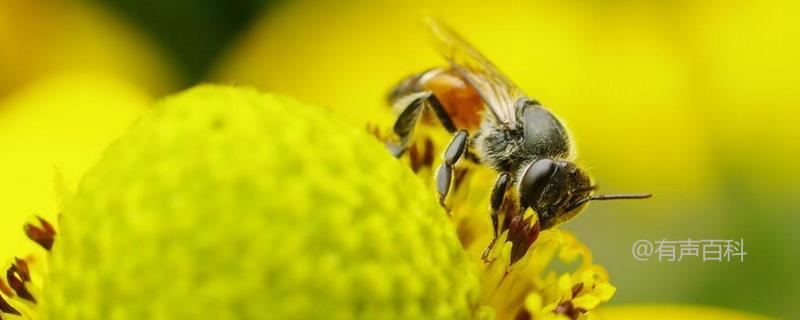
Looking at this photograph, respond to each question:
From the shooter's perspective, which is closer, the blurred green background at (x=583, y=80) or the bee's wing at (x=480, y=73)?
the bee's wing at (x=480, y=73)

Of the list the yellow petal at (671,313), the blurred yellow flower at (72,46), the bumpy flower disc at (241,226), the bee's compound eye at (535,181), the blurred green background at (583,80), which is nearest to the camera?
the bumpy flower disc at (241,226)

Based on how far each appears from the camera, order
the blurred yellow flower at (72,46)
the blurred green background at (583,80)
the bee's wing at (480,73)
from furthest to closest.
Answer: the blurred yellow flower at (72,46), the blurred green background at (583,80), the bee's wing at (480,73)

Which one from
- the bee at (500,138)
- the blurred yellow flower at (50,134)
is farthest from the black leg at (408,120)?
the blurred yellow flower at (50,134)

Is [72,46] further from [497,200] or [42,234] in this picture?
[497,200]

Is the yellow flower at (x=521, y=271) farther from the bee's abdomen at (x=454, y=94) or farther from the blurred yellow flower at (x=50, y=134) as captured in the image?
the blurred yellow flower at (x=50, y=134)

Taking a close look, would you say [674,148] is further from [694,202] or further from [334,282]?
[334,282]

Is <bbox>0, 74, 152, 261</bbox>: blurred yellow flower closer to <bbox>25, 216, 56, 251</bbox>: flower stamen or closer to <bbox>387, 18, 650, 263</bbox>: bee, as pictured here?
<bbox>25, 216, 56, 251</bbox>: flower stamen
